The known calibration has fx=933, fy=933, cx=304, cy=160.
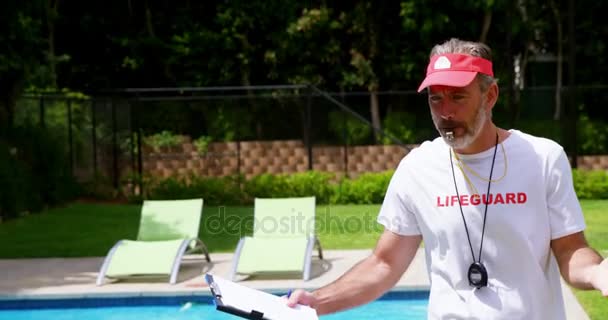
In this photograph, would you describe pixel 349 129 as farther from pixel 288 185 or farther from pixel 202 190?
pixel 202 190

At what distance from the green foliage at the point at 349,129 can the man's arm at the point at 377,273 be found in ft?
60.1

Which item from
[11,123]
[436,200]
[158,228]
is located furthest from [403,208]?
[11,123]

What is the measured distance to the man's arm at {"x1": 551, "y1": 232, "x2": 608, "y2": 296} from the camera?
2.64 metres

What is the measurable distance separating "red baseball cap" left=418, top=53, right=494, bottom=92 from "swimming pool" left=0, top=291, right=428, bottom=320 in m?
6.68

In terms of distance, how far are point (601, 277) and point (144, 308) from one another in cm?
735

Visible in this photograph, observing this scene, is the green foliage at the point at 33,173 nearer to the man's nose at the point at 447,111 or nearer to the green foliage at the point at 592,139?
the green foliage at the point at 592,139

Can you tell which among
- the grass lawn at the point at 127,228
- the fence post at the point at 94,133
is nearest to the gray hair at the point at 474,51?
the grass lawn at the point at 127,228

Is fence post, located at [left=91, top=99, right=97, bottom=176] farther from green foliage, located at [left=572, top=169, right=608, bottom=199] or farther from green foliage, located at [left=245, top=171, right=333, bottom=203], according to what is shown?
green foliage, located at [left=572, top=169, right=608, bottom=199]

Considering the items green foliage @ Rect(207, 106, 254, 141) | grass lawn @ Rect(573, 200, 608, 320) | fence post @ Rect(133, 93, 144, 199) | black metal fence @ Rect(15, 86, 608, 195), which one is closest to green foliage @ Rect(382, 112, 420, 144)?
black metal fence @ Rect(15, 86, 608, 195)

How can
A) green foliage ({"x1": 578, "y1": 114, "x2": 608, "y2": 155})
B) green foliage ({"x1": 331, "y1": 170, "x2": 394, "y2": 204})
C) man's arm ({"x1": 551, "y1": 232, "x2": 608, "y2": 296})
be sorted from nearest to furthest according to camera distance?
1. man's arm ({"x1": 551, "y1": 232, "x2": 608, "y2": 296})
2. green foliage ({"x1": 331, "y1": 170, "x2": 394, "y2": 204})
3. green foliage ({"x1": 578, "y1": 114, "x2": 608, "y2": 155})

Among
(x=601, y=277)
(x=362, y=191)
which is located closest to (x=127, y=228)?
(x=362, y=191)

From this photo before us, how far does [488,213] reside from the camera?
2.77 m

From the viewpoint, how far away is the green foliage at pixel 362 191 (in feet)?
55.8

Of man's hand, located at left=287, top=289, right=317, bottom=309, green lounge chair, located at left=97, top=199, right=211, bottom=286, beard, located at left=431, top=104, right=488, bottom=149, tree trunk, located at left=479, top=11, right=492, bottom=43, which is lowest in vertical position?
green lounge chair, located at left=97, top=199, right=211, bottom=286
